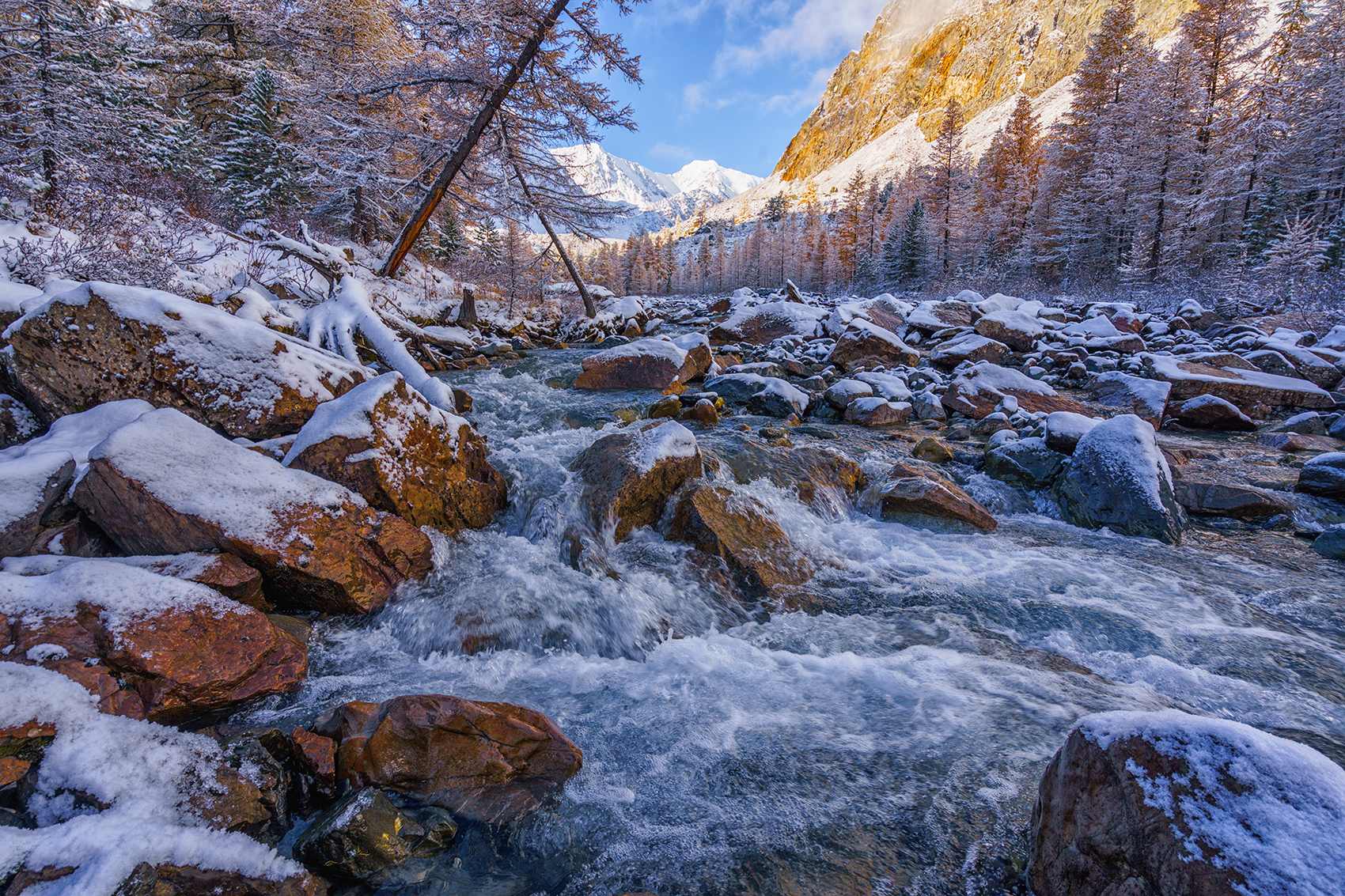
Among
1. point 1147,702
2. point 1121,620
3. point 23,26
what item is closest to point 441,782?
point 1147,702

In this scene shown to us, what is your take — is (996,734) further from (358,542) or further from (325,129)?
(325,129)

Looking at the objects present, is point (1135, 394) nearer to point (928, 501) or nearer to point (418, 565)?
point (928, 501)

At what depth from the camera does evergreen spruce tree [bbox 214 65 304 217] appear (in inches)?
588

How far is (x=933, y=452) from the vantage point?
6629mm

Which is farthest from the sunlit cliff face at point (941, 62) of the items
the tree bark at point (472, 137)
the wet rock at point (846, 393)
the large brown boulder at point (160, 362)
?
the large brown boulder at point (160, 362)

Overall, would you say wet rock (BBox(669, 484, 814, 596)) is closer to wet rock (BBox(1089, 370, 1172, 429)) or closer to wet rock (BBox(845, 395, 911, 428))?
wet rock (BBox(845, 395, 911, 428))

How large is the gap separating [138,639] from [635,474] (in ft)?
10.6

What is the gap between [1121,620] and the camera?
11.8 ft

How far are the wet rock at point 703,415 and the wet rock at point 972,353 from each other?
264 inches

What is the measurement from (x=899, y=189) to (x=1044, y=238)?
22578mm

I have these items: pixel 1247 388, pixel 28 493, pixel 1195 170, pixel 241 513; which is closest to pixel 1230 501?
pixel 1247 388

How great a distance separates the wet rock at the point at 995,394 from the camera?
323 inches

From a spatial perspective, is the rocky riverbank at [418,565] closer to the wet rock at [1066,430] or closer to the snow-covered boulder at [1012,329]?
the wet rock at [1066,430]

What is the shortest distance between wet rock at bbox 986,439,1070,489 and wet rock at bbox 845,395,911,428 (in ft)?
7.17
